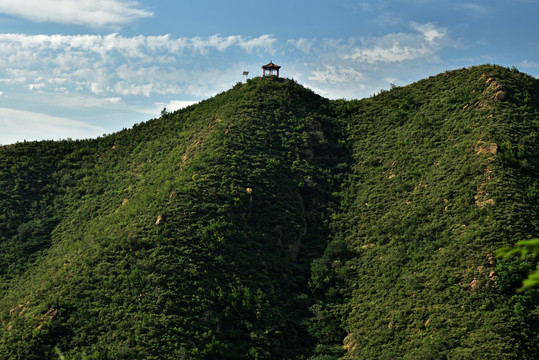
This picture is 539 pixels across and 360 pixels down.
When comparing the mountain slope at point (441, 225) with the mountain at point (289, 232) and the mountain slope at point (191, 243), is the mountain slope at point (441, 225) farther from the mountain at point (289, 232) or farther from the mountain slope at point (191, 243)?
the mountain slope at point (191, 243)

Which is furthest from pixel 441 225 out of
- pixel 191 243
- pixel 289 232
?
pixel 191 243

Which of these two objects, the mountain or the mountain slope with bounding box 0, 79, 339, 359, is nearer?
the mountain

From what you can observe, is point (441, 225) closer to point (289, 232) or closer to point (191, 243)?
point (289, 232)

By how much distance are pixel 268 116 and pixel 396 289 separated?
31.5m

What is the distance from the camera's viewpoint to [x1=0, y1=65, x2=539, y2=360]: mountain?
39000mm

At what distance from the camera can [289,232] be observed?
171ft

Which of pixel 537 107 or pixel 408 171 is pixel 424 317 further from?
pixel 537 107

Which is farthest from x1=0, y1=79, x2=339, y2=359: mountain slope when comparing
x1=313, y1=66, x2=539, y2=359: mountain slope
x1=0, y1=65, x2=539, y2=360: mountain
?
x1=313, y1=66, x2=539, y2=359: mountain slope

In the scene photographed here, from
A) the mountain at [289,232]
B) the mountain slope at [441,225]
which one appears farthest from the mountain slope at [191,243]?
the mountain slope at [441,225]

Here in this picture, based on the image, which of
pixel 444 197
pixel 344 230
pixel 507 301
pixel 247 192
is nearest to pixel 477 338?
pixel 507 301

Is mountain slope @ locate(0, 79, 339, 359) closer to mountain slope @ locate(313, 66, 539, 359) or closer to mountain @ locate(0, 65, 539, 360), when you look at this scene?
mountain @ locate(0, 65, 539, 360)

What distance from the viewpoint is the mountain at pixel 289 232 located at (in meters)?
39.0

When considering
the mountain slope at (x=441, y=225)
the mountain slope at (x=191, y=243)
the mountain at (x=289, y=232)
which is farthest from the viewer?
the mountain slope at (x=191, y=243)

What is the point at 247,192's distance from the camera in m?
53.3
